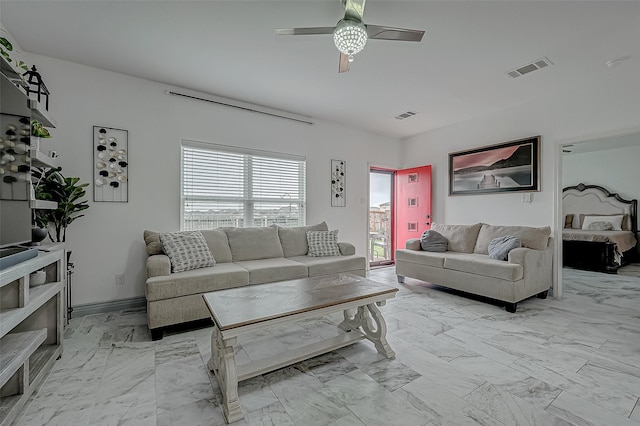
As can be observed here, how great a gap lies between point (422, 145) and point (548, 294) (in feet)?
10.4

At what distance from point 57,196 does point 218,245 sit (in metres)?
1.55

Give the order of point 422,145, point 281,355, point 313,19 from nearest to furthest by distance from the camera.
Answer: point 281,355 → point 313,19 → point 422,145

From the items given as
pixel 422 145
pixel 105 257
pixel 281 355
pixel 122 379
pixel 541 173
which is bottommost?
pixel 122 379

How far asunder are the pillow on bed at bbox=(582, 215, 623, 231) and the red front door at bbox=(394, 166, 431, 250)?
4.17 meters

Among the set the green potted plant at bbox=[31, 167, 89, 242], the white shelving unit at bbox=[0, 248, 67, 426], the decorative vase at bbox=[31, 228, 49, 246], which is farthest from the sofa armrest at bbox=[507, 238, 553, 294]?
the green potted plant at bbox=[31, 167, 89, 242]

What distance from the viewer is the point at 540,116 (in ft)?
12.4

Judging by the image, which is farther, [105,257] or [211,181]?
[211,181]

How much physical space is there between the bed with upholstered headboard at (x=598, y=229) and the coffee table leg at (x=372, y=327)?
551cm

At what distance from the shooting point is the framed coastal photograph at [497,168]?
3.87 meters

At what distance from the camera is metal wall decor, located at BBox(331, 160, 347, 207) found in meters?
4.85

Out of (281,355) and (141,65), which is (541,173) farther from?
(141,65)

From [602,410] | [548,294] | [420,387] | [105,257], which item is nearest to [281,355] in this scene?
[420,387]

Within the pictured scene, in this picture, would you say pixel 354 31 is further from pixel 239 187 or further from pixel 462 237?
pixel 462 237

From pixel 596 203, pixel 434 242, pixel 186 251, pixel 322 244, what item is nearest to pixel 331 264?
pixel 322 244
